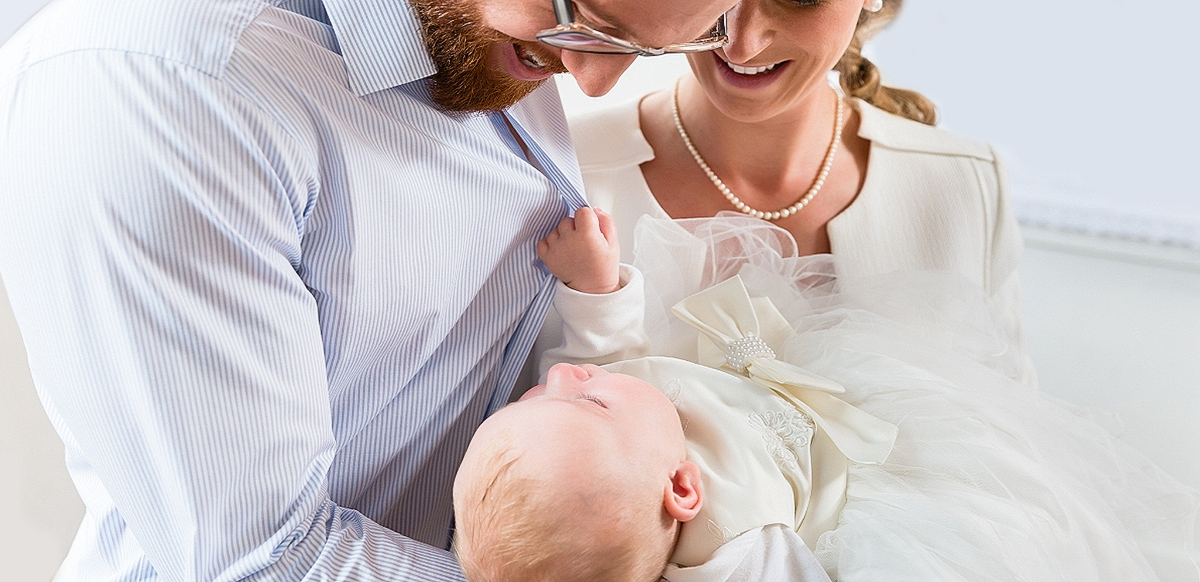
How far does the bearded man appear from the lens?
2.85ft

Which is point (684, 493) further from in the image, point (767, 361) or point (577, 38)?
point (577, 38)

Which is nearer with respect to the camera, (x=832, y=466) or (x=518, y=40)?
(x=518, y=40)

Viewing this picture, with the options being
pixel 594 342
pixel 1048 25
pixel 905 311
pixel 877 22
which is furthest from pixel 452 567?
pixel 1048 25

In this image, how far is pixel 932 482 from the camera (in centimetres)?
133

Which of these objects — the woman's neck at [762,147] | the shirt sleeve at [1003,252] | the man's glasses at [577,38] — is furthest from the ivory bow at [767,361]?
the man's glasses at [577,38]

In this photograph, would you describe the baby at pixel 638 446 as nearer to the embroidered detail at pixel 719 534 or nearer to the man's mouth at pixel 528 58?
the embroidered detail at pixel 719 534

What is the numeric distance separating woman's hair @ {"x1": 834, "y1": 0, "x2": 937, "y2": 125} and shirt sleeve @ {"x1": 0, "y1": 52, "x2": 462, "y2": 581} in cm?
116

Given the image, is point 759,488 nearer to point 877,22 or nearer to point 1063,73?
point 877,22

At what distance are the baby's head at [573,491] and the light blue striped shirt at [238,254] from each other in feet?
0.32

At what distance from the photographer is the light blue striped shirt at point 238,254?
0.87 m

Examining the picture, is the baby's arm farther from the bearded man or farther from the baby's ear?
the baby's ear

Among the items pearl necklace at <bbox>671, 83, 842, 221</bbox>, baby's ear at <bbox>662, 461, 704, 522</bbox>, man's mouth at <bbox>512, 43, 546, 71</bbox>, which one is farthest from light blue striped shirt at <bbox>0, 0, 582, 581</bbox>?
pearl necklace at <bbox>671, 83, 842, 221</bbox>

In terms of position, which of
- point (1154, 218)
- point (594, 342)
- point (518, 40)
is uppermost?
point (518, 40)

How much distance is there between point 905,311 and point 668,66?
3.79 ft
